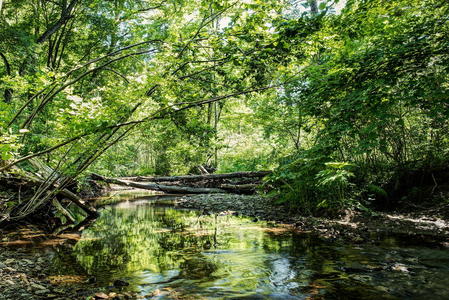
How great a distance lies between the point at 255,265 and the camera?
4.59m

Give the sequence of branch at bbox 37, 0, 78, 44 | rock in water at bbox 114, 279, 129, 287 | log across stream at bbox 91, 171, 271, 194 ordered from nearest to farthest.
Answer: rock in water at bbox 114, 279, 129, 287 < branch at bbox 37, 0, 78, 44 < log across stream at bbox 91, 171, 271, 194

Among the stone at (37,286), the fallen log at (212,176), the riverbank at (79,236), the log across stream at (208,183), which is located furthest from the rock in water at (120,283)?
the fallen log at (212,176)

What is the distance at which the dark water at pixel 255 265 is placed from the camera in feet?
11.6

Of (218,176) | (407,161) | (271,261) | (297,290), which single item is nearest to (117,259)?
(271,261)

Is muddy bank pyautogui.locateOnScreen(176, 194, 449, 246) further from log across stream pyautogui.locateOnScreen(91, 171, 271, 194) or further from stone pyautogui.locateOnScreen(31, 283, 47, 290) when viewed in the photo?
log across stream pyautogui.locateOnScreen(91, 171, 271, 194)

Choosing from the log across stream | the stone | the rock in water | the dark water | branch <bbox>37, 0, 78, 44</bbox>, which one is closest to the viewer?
the dark water

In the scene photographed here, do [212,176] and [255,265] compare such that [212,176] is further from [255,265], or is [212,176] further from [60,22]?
[255,265]

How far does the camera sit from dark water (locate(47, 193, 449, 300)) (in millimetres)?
3541

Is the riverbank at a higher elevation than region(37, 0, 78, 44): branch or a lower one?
lower

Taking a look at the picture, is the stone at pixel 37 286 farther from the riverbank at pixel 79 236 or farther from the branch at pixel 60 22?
the branch at pixel 60 22

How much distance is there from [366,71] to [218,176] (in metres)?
12.2

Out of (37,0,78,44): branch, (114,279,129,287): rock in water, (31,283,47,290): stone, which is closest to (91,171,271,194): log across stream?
(37,0,78,44): branch

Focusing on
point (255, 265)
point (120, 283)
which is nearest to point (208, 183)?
point (255, 265)

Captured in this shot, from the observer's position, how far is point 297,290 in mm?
3590
